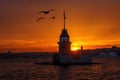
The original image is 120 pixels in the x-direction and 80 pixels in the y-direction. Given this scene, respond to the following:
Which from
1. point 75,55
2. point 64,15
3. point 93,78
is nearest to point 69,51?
point 75,55

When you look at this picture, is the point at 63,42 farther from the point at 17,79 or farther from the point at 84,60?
the point at 17,79

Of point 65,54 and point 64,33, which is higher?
point 64,33

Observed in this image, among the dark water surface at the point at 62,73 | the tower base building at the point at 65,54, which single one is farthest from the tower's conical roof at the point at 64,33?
the dark water surface at the point at 62,73

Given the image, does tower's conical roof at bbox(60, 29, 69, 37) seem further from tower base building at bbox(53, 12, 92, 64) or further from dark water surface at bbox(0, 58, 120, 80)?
dark water surface at bbox(0, 58, 120, 80)

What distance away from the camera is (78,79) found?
78.9 meters

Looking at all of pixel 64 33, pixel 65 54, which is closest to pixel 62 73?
pixel 65 54

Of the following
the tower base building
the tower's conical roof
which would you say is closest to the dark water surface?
the tower base building

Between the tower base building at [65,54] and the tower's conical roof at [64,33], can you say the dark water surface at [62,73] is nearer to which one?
the tower base building at [65,54]

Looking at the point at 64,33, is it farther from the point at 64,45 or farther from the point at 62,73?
the point at 62,73

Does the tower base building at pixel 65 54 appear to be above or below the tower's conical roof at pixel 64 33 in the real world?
below

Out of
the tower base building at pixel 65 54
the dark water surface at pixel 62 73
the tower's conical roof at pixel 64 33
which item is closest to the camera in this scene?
the dark water surface at pixel 62 73

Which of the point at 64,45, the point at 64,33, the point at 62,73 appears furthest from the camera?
Answer: the point at 64,33

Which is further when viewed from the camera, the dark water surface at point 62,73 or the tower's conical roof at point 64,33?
the tower's conical roof at point 64,33

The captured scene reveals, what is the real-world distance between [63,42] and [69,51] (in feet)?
7.63
